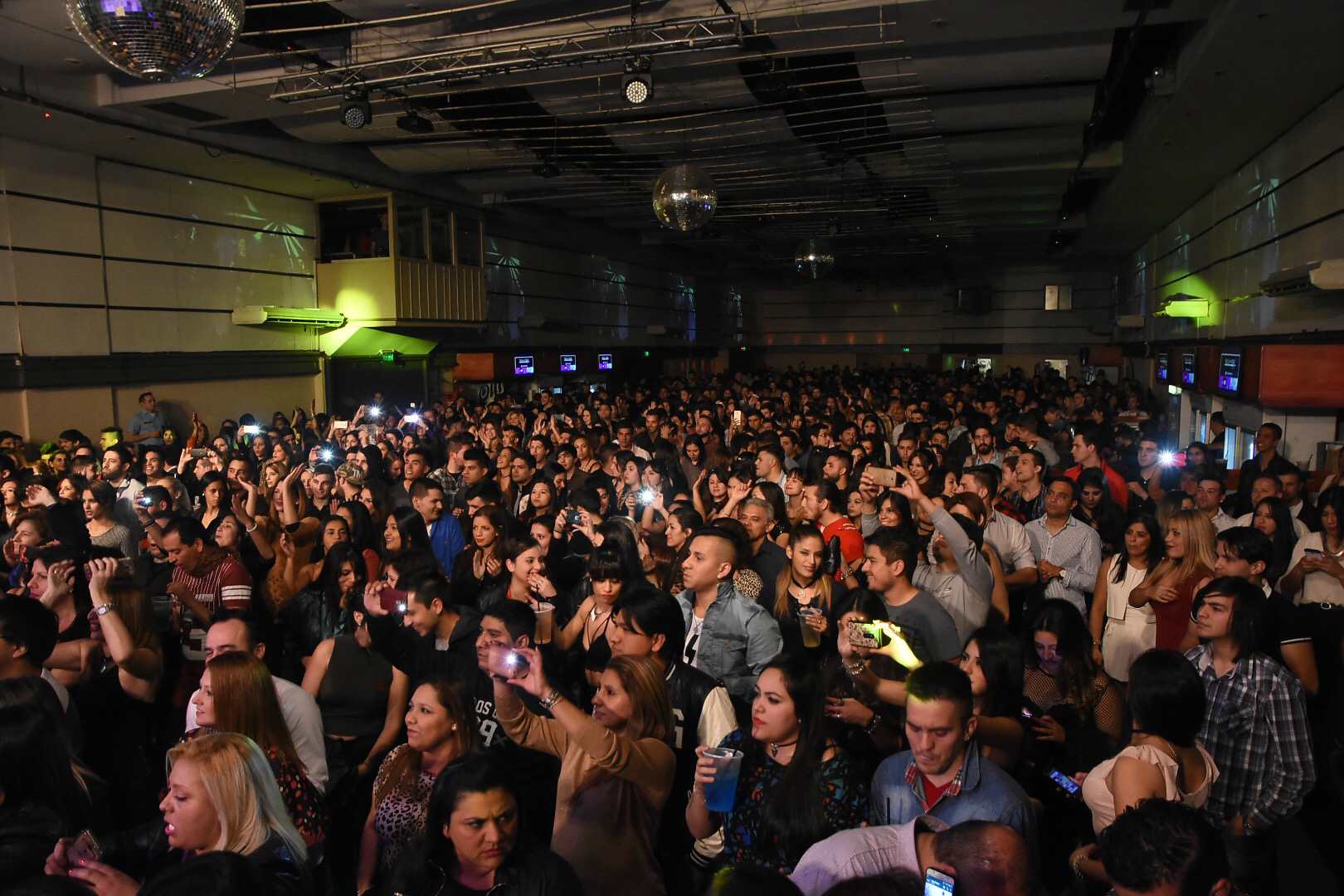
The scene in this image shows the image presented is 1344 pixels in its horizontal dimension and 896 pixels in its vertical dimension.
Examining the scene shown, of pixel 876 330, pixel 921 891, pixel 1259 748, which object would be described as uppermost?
pixel 876 330

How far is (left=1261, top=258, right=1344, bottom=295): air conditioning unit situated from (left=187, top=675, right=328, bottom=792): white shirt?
683 cm

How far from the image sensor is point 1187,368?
11938 mm

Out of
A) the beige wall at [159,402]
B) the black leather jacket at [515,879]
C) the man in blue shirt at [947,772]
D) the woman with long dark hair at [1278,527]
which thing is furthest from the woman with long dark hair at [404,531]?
the beige wall at [159,402]

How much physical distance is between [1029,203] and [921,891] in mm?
14714

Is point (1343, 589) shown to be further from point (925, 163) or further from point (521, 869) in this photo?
point (925, 163)

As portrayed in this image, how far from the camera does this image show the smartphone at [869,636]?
2873 millimetres

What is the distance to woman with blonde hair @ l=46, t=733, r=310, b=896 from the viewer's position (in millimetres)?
1971

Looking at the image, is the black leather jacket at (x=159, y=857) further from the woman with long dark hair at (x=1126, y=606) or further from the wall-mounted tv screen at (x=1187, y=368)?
the wall-mounted tv screen at (x=1187, y=368)

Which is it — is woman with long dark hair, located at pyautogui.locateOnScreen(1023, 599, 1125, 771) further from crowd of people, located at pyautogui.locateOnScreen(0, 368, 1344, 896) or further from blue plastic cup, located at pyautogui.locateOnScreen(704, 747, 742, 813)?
blue plastic cup, located at pyautogui.locateOnScreen(704, 747, 742, 813)

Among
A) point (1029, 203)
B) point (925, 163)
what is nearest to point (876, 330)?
point (1029, 203)

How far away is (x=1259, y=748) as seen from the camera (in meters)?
2.79

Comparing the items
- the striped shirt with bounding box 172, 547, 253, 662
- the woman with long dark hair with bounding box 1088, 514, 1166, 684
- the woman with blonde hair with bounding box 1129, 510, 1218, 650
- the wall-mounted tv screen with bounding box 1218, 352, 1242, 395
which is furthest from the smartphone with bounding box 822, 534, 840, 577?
the wall-mounted tv screen with bounding box 1218, 352, 1242, 395

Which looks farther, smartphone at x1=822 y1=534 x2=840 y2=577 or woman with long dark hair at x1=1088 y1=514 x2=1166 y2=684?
smartphone at x1=822 y1=534 x2=840 y2=577

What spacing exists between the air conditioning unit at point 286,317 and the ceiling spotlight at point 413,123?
5.01m
